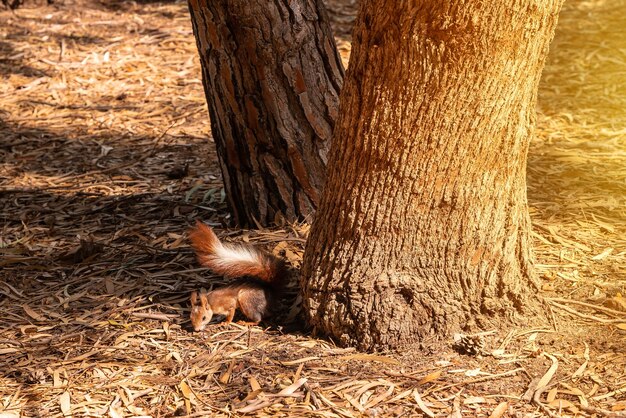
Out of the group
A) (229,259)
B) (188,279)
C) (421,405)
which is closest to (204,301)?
(229,259)

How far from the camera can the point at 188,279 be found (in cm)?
396

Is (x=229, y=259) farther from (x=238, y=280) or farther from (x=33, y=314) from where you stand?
(x=33, y=314)

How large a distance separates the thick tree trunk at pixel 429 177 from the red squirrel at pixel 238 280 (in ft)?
0.81

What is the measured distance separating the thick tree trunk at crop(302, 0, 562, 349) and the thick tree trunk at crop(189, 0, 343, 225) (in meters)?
0.86

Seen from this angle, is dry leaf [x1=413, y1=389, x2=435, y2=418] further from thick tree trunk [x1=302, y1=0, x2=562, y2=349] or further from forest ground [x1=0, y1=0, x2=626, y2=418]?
thick tree trunk [x1=302, y1=0, x2=562, y2=349]

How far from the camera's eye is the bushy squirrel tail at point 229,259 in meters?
3.56

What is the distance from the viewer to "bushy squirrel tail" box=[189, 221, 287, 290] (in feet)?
11.7

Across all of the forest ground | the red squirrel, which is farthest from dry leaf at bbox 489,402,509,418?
the red squirrel

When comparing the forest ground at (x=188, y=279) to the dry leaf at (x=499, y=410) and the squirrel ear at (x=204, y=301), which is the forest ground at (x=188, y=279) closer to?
the dry leaf at (x=499, y=410)

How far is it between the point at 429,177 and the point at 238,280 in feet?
3.54

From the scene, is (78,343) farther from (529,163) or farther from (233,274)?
(529,163)

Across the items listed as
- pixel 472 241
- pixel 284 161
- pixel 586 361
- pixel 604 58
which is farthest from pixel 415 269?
pixel 604 58

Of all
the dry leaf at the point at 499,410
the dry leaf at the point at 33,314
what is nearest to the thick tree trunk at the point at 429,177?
the dry leaf at the point at 499,410

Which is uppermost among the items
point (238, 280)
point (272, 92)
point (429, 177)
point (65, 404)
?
point (272, 92)
